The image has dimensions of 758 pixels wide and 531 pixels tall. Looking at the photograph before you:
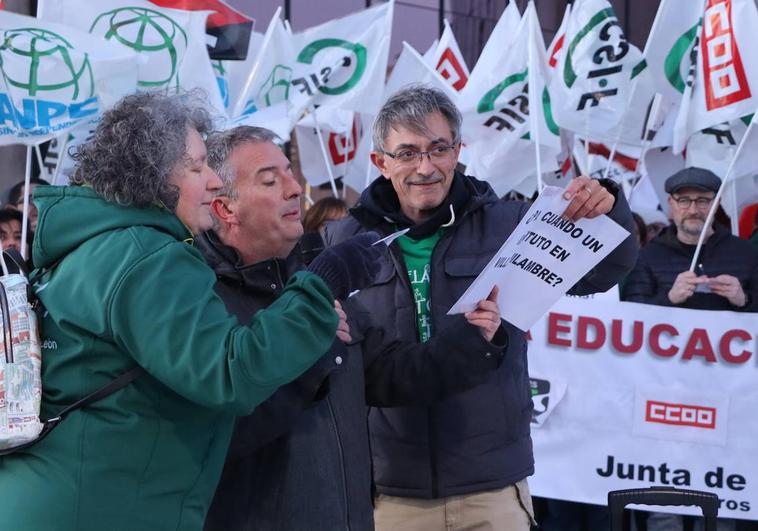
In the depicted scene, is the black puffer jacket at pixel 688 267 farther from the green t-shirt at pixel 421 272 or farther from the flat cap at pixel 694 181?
the green t-shirt at pixel 421 272

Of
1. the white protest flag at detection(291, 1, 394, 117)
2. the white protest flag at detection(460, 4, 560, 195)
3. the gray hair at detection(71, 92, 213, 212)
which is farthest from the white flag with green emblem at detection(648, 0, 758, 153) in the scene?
the gray hair at detection(71, 92, 213, 212)

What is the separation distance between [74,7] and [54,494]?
598 cm

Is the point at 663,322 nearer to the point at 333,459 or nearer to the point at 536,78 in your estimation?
the point at 536,78

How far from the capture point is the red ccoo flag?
8.35 metres

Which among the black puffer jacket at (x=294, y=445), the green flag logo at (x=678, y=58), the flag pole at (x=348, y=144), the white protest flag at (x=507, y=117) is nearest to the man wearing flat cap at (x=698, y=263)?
the green flag logo at (x=678, y=58)

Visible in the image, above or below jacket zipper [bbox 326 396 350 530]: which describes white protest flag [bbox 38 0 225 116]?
above

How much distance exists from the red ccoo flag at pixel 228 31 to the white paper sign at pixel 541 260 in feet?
18.8

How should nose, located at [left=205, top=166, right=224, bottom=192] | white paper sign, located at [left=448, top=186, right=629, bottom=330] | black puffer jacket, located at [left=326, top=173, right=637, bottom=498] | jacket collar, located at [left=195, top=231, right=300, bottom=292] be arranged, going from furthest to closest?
black puffer jacket, located at [left=326, top=173, right=637, bottom=498] → white paper sign, located at [left=448, top=186, right=629, bottom=330] → jacket collar, located at [left=195, top=231, right=300, bottom=292] → nose, located at [left=205, top=166, right=224, bottom=192]

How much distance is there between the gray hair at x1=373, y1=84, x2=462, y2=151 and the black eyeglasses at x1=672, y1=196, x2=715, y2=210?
120 inches

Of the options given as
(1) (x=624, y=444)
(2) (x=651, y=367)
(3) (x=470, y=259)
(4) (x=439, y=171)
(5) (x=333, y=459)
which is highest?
(4) (x=439, y=171)

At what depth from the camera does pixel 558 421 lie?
5730 millimetres

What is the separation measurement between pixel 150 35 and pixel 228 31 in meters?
0.96

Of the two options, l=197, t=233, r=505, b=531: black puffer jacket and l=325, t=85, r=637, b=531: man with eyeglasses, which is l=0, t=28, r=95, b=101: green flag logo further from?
l=197, t=233, r=505, b=531: black puffer jacket

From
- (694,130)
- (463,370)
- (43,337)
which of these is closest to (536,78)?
(694,130)
